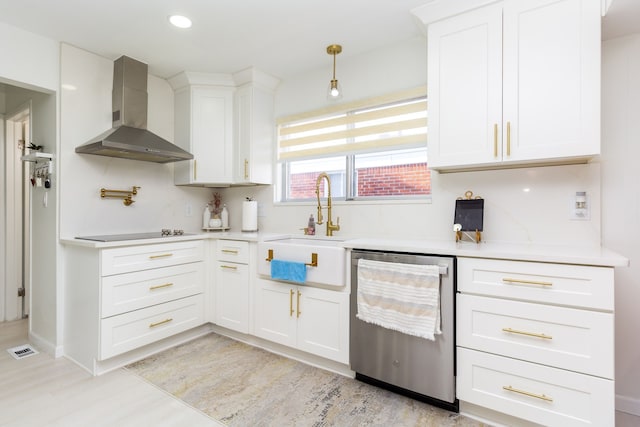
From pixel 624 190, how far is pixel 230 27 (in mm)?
2711

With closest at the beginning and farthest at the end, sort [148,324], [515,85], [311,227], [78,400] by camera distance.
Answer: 1. [515,85]
2. [78,400]
3. [148,324]
4. [311,227]

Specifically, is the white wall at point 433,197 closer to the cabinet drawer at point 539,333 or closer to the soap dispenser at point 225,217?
the soap dispenser at point 225,217

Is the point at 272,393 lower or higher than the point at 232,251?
lower

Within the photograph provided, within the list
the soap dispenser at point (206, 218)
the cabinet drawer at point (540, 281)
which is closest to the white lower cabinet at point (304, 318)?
the cabinet drawer at point (540, 281)

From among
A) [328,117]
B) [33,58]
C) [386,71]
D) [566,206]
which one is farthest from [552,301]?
[33,58]

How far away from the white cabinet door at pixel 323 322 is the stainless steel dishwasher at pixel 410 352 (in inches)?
3.0

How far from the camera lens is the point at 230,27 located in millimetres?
2312

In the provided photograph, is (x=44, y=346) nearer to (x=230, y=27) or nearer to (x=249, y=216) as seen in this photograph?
(x=249, y=216)

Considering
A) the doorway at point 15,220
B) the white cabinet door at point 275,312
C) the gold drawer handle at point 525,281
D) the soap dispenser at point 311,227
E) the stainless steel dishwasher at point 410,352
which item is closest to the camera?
the gold drawer handle at point 525,281

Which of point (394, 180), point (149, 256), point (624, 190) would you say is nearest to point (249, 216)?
point (149, 256)

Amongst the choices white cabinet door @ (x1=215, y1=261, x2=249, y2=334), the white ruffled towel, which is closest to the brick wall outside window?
the white ruffled towel

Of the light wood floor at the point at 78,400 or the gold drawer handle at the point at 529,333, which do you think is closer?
the gold drawer handle at the point at 529,333

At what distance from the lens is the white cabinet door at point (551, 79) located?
1.64m

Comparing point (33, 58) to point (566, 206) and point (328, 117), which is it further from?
point (566, 206)
